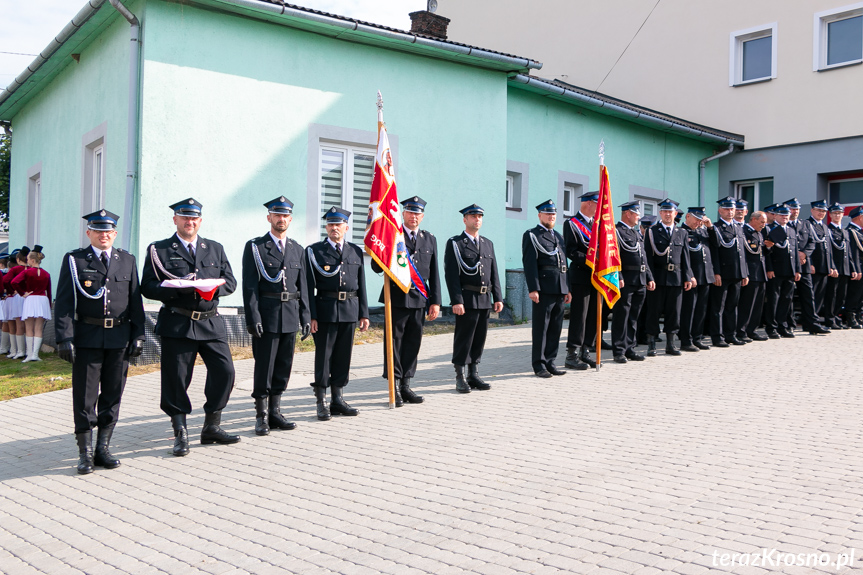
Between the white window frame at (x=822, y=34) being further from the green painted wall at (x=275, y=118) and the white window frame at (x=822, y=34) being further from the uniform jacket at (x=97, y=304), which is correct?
the uniform jacket at (x=97, y=304)

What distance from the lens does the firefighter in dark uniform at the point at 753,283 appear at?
11477 millimetres

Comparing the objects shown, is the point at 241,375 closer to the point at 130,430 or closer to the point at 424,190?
the point at 130,430

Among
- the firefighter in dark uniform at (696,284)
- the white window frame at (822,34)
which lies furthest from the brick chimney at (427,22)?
the white window frame at (822,34)

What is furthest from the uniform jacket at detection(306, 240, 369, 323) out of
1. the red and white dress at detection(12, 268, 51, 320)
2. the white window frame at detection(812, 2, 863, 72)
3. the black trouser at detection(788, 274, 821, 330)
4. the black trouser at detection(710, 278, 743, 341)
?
the white window frame at detection(812, 2, 863, 72)

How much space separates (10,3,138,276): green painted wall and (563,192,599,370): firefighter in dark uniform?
5943mm

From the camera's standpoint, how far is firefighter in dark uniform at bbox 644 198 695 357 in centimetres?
1041

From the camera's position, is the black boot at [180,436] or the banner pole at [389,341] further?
the banner pole at [389,341]

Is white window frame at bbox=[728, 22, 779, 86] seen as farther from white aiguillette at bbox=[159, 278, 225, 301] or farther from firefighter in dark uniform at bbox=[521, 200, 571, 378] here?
white aiguillette at bbox=[159, 278, 225, 301]

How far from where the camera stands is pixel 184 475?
543 centimetres

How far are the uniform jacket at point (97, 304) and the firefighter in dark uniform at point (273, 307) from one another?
3.19 feet

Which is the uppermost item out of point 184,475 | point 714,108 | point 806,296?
point 714,108

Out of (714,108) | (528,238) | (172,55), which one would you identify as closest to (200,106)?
(172,55)

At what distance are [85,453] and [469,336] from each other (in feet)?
13.0

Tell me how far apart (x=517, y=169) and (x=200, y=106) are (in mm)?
6606
